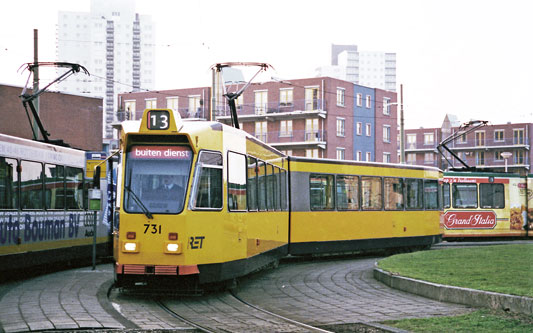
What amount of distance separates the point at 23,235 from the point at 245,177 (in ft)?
15.4

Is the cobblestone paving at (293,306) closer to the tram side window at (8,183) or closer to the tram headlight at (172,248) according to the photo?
the tram headlight at (172,248)

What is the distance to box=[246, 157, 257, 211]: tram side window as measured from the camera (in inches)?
555

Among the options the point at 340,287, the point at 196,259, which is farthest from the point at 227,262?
the point at 340,287

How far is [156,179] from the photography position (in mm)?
11844

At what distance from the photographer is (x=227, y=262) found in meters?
12.6

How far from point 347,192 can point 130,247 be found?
12003 mm

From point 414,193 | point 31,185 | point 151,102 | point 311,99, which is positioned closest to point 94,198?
point 31,185

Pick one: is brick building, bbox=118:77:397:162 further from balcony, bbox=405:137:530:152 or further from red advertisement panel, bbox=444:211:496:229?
red advertisement panel, bbox=444:211:496:229

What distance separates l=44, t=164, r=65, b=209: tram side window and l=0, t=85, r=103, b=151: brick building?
2412cm

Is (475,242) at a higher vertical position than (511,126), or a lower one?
lower

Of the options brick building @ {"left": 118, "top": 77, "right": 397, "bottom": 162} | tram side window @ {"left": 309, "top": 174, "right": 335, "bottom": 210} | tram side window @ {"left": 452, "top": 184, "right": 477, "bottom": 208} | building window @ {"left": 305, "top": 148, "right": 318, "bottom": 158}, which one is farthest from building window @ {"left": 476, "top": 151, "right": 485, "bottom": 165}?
tram side window @ {"left": 309, "top": 174, "right": 335, "bottom": 210}

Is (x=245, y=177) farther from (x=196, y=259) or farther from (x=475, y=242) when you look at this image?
(x=475, y=242)

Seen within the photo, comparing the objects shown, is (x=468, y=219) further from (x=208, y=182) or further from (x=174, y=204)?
(x=174, y=204)

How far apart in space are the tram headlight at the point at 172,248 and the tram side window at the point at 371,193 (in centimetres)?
1242
